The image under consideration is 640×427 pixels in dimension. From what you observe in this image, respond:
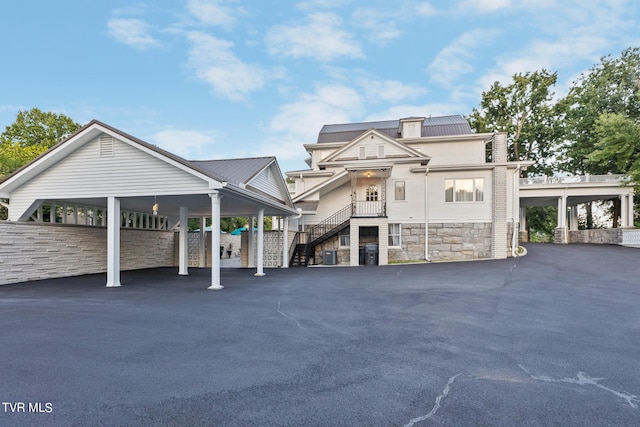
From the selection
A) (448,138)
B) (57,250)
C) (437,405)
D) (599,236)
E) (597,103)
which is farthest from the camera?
(597,103)

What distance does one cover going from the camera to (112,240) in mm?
9078

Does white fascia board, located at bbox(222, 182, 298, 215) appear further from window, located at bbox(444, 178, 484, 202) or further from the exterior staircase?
window, located at bbox(444, 178, 484, 202)

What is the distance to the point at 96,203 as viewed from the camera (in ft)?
39.3

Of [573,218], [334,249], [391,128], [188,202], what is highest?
[391,128]

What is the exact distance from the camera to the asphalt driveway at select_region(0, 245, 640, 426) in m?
2.59

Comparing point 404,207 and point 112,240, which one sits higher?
point 404,207

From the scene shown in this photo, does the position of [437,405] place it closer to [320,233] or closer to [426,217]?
[426,217]

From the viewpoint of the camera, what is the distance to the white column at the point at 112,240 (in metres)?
9.10

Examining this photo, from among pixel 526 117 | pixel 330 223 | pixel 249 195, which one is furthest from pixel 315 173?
pixel 526 117

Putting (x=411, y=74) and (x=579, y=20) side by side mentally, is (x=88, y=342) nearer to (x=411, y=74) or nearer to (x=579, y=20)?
(x=579, y=20)

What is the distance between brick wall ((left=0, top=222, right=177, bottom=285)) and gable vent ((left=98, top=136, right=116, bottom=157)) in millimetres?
3858

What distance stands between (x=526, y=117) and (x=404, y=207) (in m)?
20.6

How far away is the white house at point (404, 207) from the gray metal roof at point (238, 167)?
441cm

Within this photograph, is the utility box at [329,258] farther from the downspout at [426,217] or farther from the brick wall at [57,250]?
the brick wall at [57,250]
